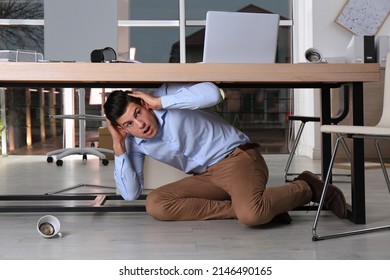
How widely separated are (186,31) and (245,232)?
5261mm

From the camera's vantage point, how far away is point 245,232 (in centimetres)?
239

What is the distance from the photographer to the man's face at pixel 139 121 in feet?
7.96

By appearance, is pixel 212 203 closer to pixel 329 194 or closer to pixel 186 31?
pixel 329 194

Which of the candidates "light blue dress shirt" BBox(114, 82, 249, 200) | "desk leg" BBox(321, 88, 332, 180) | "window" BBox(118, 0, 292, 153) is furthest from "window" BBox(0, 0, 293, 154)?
"light blue dress shirt" BBox(114, 82, 249, 200)

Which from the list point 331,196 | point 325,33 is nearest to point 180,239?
point 331,196

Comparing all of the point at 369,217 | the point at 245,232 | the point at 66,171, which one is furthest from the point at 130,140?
the point at 66,171

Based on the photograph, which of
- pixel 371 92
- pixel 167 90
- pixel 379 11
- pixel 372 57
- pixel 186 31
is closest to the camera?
pixel 167 90

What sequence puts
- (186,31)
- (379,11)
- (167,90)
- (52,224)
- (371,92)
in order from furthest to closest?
(186,31), (379,11), (371,92), (167,90), (52,224)

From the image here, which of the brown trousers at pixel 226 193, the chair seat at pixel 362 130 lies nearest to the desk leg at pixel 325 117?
the brown trousers at pixel 226 193

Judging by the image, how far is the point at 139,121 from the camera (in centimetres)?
243

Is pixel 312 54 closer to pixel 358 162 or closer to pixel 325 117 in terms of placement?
pixel 325 117

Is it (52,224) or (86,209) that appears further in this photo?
(86,209)

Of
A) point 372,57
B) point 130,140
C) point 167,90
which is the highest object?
point 372,57

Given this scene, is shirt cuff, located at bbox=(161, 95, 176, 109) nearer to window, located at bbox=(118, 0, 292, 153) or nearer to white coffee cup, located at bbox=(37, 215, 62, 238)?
white coffee cup, located at bbox=(37, 215, 62, 238)
